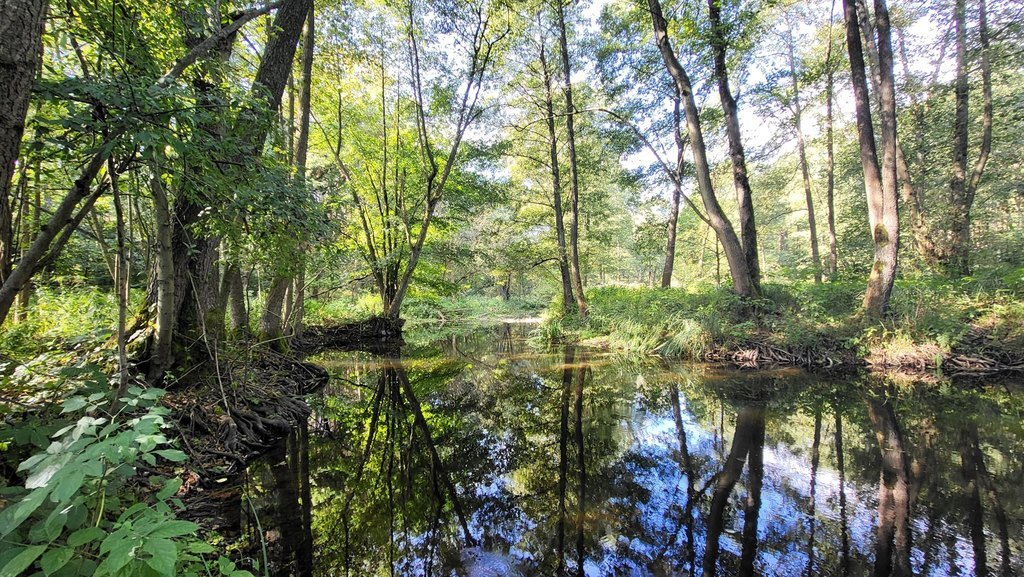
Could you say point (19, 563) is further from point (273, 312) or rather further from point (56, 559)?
point (273, 312)

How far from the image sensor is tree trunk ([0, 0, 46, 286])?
5.29 ft

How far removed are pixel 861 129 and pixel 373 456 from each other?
10189 mm

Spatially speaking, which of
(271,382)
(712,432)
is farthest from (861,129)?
(271,382)

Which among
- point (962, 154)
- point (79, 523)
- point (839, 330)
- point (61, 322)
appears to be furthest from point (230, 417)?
point (962, 154)

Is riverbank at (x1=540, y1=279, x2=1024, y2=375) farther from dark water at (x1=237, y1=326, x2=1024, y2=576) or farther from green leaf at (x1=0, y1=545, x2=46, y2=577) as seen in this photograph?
green leaf at (x1=0, y1=545, x2=46, y2=577)

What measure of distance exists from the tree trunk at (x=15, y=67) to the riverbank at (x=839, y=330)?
918cm

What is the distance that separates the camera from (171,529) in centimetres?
119

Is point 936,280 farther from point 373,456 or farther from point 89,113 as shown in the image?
point 89,113

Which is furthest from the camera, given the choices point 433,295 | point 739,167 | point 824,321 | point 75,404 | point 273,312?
point 433,295

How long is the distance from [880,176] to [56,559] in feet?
35.1

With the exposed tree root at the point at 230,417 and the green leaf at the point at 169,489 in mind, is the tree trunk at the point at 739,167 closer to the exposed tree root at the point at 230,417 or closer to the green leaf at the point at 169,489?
the exposed tree root at the point at 230,417

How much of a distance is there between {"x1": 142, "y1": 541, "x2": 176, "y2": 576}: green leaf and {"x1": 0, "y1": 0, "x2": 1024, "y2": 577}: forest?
0.05ft

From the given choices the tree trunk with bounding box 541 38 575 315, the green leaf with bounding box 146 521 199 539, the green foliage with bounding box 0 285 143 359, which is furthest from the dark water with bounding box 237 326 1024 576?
the tree trunk with bounding box 541 38 575 315

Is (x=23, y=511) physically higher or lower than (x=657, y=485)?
higher
